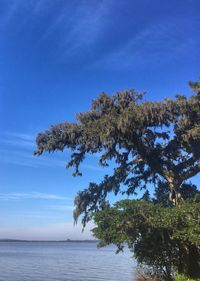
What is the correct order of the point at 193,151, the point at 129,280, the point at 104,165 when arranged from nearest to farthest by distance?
the point at 193,151, the point at 104,165, the point at 129,280

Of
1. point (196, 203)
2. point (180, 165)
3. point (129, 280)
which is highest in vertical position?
point (180, 165)

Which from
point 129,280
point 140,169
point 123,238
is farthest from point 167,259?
point 129,280

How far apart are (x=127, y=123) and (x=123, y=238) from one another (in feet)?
21.4

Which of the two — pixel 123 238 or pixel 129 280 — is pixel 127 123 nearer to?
pixel 123 238

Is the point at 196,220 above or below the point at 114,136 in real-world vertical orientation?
below

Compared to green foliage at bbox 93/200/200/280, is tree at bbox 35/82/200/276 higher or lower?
higher

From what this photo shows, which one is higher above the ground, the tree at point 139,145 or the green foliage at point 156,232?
the tree at point 139,145

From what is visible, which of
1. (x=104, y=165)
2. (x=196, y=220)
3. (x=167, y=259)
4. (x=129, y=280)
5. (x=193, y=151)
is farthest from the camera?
(x=129, y=280)

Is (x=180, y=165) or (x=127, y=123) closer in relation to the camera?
(x=127, y=123)

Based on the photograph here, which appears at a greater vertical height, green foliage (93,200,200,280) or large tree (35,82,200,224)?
large tree (35,82,200,224)

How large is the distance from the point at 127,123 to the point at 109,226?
595 centimetres

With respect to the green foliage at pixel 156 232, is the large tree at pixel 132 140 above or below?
above

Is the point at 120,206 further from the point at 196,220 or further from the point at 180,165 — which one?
the point at 180,165

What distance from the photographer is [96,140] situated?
88.7 feet
